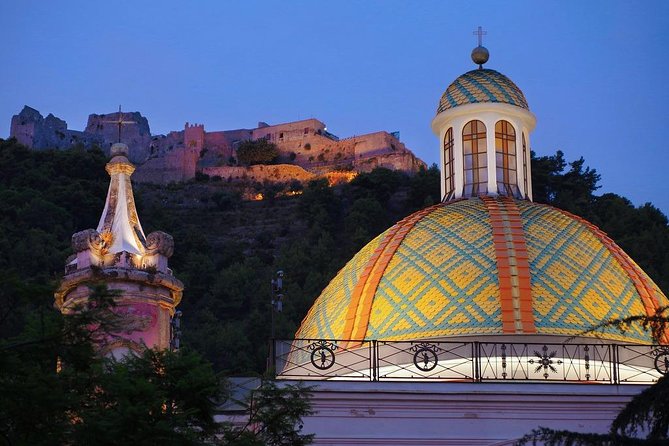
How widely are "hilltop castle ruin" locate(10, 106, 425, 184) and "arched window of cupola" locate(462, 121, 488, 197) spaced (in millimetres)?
66843

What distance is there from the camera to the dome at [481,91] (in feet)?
94.2

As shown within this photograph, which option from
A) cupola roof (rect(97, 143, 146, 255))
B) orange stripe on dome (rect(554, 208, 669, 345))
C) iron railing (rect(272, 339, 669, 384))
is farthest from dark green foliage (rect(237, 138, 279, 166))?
iron railing (rect(272, 339, 669, 384))

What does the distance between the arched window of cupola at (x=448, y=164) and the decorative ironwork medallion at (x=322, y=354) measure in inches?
233

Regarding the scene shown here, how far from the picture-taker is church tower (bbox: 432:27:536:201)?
28594 mm

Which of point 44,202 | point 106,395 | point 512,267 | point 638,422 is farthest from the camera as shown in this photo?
point 44,202

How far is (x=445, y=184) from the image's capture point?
2919 cm

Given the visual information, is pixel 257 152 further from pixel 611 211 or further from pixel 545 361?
pixel 545 361

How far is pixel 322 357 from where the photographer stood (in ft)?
77.5

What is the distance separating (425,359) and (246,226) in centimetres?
6514

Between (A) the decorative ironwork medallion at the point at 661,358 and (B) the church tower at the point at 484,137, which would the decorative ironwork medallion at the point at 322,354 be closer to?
(A) the decorative ironwork medallion at the point at 661,358

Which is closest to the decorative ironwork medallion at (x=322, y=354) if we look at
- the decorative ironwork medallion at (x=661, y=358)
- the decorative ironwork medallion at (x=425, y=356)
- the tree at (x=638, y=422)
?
the decorative ironwork medallion at (x=425, y=356)

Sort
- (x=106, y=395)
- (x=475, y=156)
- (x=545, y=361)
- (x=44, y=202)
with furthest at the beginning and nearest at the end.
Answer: (x=44, y=202), (x=475, y=156), (x=545, y=361), (x=106, y=395)

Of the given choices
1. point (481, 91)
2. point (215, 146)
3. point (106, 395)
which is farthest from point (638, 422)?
point (215, 146)

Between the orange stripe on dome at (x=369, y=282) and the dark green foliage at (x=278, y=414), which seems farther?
the orange stripe on dome at (x=369, y=282)
